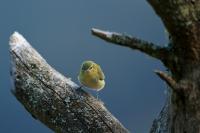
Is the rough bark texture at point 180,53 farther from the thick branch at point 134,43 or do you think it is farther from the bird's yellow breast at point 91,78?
the bird's yellow breast at point 91,78

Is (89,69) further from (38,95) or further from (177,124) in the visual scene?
(177,124)

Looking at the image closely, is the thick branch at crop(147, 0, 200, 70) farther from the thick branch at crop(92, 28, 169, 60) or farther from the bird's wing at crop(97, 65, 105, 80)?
the bird's wing at crop(97, 65, 105, 80)

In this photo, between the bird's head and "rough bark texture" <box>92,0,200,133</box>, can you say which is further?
the bird's head

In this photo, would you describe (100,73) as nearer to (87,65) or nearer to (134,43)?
(87,65)

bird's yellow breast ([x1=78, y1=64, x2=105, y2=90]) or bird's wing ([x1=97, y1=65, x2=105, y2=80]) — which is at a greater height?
bird's wing ([x1=97, y1=65, x2=105, y2=80])

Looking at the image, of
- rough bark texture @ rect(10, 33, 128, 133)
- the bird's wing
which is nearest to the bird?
the bird's wing

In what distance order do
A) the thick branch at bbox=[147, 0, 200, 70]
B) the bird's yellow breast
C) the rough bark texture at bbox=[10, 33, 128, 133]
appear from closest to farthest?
the thick branch at bbox=[147, 0, 200, 70]
the rough bark texture at bbox=[10, 33, 128, 133]
the bird's yellow breast

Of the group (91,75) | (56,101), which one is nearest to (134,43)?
A: (56,101)

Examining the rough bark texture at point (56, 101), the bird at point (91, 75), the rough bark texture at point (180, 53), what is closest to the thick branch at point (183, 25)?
the rough bark texture at point (180, 53)
